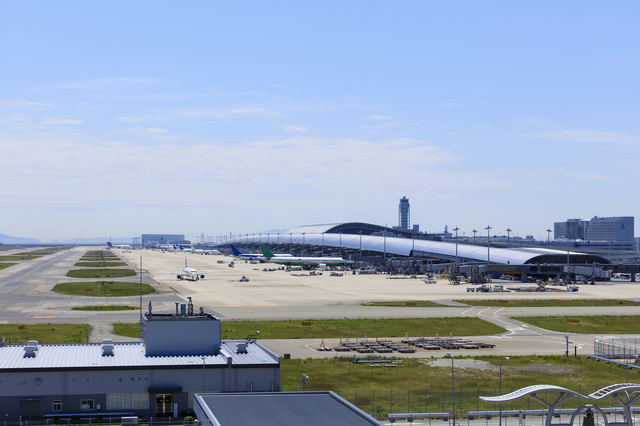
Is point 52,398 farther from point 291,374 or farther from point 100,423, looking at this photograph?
point 291,374

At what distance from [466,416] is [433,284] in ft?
412

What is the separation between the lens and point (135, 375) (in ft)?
139

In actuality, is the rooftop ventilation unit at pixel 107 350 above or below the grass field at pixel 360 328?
above

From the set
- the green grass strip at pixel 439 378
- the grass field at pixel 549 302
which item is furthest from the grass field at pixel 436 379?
→ the grass field at pixel 549 302

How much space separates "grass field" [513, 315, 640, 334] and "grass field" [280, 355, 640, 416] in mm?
23642

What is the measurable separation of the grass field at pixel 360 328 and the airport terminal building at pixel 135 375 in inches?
1010

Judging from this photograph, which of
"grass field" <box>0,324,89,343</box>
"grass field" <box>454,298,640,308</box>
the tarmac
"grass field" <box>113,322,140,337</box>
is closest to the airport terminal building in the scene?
the tarmac

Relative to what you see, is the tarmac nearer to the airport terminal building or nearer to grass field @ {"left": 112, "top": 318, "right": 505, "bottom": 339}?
grass field @ {"left": 112, "top": 318, "right": 505, "bottom": 339}

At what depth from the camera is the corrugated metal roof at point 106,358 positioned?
42500mm

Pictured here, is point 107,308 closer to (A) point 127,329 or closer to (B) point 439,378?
(A) point 127,329

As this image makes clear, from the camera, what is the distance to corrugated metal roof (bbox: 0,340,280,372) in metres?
42.5

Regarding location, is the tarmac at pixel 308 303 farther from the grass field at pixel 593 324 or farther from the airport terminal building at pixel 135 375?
the airport terminal building at pixel 135 375

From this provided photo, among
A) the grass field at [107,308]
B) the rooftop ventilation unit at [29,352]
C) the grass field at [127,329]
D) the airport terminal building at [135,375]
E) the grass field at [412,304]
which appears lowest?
the grass field at [412,304]

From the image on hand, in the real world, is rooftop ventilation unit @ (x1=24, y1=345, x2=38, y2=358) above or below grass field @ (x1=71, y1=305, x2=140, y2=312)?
above
